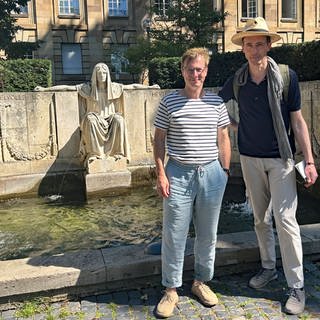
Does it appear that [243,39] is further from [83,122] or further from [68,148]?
[68,148]

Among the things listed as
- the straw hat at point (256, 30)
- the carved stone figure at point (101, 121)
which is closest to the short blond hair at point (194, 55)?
the straw hat at point (256, 30)

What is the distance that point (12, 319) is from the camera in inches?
129

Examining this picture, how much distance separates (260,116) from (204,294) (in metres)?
1.48

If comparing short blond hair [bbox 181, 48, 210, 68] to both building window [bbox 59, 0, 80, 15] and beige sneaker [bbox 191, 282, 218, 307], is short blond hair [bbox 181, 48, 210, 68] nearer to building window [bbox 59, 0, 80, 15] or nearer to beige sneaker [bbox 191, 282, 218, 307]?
beige sneaker [bbox 191, 282, 218, 307]

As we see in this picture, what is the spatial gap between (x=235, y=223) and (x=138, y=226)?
4.67 ft

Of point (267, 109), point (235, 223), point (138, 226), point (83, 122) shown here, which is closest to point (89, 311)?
point (267, 109)

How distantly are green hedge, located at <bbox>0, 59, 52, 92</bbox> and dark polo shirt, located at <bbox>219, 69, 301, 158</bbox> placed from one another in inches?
325

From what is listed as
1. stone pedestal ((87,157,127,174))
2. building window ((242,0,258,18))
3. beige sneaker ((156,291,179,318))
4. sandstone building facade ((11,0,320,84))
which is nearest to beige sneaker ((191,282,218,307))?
beige sneaker ((156,291,179,318))

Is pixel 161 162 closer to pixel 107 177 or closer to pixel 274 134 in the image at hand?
pixel 274 134

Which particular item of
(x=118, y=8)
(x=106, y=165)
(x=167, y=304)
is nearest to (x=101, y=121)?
(x=106, y=165)

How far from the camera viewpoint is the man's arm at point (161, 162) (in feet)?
10.3

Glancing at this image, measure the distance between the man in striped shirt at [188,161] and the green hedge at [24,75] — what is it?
27.1 feet

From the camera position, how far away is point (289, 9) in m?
34.0

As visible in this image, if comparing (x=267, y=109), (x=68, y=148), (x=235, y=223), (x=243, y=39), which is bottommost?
(x=235, y=223)
